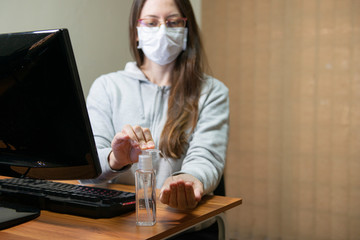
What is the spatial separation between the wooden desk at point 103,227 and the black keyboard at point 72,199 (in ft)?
0.05

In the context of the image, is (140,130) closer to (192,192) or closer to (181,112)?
(192,192)

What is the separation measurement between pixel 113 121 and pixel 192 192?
688 mm

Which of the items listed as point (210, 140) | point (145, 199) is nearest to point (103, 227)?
point (145, 199)

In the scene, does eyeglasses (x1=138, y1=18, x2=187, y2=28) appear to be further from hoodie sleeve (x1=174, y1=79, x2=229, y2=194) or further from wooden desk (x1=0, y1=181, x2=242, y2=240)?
wooden desk (x1=0, y1=181, x2=242, y2=240)

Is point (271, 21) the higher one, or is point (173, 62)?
point (271, 21)

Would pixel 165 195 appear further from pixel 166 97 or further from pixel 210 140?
pixel 166 97

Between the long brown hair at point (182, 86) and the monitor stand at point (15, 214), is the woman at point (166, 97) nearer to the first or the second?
the long brown hair at point (182, 86)

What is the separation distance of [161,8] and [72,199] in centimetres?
82

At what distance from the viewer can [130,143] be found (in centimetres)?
97

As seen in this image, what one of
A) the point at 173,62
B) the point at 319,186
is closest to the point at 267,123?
the point at 319,186

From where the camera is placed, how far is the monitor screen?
79 cm

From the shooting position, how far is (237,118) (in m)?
2.79

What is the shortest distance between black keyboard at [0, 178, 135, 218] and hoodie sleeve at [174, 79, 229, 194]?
243 millimetres

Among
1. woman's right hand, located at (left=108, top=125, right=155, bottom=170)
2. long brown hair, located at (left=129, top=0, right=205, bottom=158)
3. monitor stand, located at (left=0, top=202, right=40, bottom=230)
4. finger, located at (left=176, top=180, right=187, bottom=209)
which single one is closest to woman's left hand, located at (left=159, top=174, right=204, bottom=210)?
finger, located at (left=176, top=180, right=187, bottom=209)
